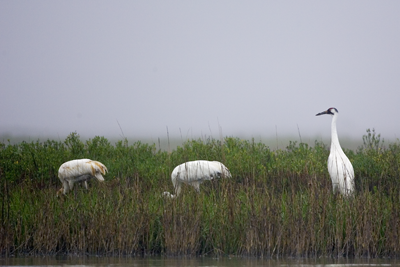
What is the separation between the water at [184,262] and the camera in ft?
22.7

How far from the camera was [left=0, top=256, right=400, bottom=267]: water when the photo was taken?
22.7 ft

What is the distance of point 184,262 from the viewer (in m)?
7.20

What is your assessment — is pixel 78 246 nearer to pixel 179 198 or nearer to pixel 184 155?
pixel 179 198

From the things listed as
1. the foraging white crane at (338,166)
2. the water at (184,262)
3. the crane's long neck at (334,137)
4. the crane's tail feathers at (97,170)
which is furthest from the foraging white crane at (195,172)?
the water at (184,262)

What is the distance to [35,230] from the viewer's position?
802cm

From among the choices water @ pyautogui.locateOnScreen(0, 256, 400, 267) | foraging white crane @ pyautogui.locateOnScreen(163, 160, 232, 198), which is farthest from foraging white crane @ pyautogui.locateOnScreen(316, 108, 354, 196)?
water @ pyautogui.locateOnScreen(0, 256, 400, 267)

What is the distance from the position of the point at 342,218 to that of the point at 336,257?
55 cm

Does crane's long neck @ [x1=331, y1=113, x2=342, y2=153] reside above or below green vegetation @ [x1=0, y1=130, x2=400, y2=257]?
above

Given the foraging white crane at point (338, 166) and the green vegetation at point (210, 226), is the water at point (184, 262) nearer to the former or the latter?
the green vegetation at point (210, 226)

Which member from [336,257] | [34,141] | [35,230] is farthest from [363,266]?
[34,141]

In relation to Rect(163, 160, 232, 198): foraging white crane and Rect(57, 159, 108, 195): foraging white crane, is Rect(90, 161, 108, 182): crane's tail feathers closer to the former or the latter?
Rect(57, 159, 108, 195): foraging white crane

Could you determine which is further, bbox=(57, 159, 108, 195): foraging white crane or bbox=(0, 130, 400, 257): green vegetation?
bbox=(57, 159, 108, 195): foraging white crane

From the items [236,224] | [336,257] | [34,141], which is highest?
[34,141]

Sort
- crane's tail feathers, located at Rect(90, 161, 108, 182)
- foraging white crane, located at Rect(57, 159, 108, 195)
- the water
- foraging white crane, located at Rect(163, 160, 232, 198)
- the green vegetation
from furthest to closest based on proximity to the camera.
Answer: crane's tail feathers, located at Rect(90, 161, 108, 182), foraging white crane, located at Rect(57, 159, 108, 195), foraging white crane, located at Rect(163, 160, 232, 198), the green vegetation, the water
